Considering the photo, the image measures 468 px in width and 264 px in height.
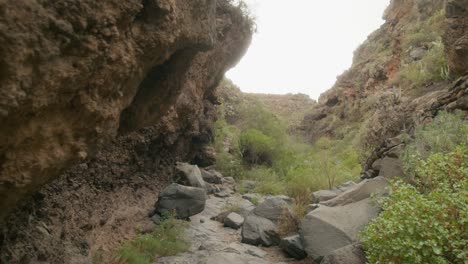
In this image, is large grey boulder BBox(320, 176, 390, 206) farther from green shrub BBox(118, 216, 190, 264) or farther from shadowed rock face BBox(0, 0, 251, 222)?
shadowed rock face BBox(0, 0, 251, 222)

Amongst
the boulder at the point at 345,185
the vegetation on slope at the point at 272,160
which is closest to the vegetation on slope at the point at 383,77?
the boulder at the point at 345,185

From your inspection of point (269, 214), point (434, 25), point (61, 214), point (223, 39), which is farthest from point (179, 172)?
point (434, 25)

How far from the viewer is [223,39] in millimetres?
10531

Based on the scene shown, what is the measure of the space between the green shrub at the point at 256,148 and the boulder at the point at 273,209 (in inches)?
288

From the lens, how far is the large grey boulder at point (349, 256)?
15.6 feet

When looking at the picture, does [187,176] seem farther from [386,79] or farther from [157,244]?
[386,79]

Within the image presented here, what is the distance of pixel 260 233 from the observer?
735cm

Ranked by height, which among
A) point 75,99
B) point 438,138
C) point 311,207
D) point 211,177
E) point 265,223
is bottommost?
point 211,177

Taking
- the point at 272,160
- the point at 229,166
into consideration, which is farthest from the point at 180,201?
the point at 272,160

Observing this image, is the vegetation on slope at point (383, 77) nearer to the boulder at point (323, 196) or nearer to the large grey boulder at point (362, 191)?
the boulder at point (323, 196)

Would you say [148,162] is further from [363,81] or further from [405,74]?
[363,81]

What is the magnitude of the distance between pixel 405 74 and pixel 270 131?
6.18 metres

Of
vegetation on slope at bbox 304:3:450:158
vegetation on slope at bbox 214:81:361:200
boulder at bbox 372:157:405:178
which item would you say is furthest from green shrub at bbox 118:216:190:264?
vegetation on slope at bbox 304:3:450:158

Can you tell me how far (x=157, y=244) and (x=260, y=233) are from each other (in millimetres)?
2117
